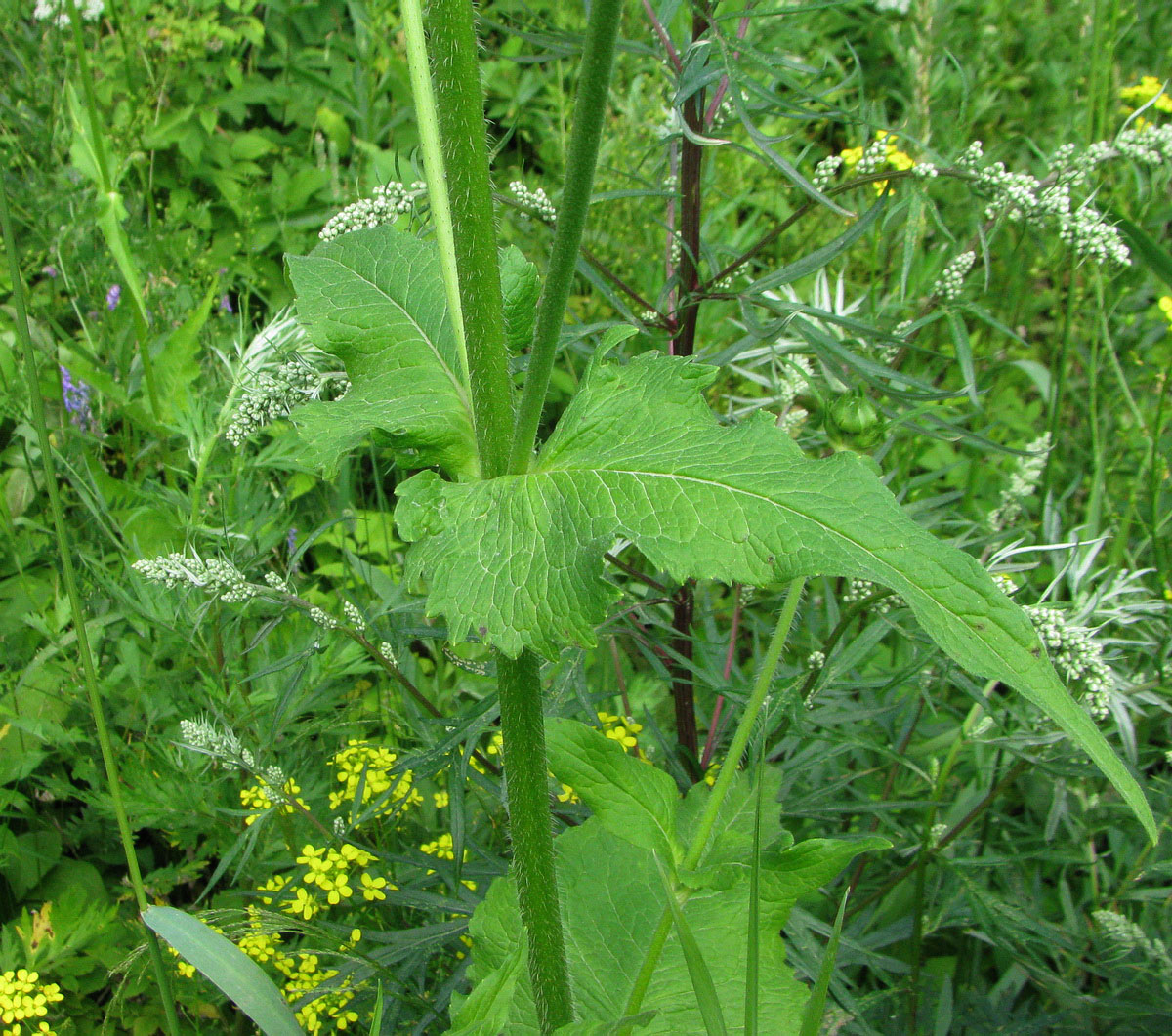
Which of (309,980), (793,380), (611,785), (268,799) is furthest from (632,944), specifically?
(793,380)

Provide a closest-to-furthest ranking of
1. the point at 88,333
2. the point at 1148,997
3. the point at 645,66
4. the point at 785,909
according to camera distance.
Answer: the point at 785,909 < the point at 1148,997 < the point at 88,333 < the point at 645,66

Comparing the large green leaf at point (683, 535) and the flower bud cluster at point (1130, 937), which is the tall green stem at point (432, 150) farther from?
the flower bud cluster at point (1130, 937)

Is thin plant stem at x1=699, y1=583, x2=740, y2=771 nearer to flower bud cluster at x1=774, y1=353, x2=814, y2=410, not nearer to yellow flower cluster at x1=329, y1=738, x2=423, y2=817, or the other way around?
flower bud cluster at x1=774, y1=353, x2=814, y2=410

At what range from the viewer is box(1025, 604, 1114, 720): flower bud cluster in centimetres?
151

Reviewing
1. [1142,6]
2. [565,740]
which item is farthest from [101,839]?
[1142,6]

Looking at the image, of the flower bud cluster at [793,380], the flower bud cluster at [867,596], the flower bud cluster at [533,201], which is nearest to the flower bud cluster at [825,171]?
the flower bud cluster at [793,380]

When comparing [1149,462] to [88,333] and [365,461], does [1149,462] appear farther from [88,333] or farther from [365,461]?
[88,333]

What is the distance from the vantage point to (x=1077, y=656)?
61.0 inches

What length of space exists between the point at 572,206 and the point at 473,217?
0.15 meters

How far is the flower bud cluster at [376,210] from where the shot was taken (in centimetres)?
145

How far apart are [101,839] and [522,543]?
153 cm

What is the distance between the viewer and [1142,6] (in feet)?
11.8

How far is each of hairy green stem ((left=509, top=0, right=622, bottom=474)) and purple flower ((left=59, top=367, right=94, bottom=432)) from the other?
1660 mm

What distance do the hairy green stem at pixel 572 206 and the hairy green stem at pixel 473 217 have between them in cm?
4
